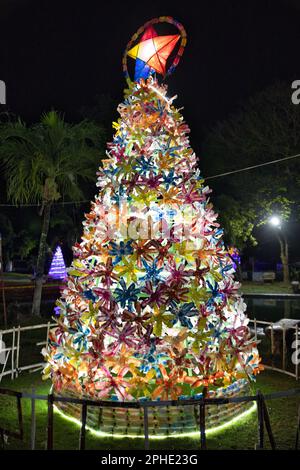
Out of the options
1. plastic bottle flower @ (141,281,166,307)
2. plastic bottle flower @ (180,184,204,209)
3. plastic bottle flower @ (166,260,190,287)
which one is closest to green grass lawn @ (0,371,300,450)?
plastic bottle flower @ (141,281,166,307)

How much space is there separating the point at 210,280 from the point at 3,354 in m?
6.27

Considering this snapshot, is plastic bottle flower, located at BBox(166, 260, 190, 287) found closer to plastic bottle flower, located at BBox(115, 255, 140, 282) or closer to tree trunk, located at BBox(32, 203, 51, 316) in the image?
plastic bottle flower, located at BBox(115, 255, 140, 282)

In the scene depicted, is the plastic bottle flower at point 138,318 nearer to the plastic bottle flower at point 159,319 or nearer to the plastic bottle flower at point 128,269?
the plastic bottle flower at point 159,319

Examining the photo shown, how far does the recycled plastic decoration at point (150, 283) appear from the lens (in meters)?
6.54

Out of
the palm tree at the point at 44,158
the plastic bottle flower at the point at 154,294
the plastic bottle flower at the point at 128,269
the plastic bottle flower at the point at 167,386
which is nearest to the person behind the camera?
the plastic bottle flower at the point at 167,386

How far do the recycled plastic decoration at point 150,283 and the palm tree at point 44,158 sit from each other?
26.0 ft

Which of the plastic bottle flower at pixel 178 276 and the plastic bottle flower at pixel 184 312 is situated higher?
the plastic bottle flower at pixel 178 276

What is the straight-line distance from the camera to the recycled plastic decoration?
6543 mm

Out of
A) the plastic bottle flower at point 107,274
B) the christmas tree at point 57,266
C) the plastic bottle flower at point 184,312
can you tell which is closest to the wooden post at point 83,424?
the plastic bottle flower at point 184,312

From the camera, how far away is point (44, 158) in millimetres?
15250

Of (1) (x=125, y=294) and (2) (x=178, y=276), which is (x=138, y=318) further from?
(2) (x=178, y=276)

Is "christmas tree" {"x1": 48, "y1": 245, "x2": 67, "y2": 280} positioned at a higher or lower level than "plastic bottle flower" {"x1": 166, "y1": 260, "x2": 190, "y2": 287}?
lower

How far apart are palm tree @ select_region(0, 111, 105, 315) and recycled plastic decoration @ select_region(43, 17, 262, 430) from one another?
26.0ft

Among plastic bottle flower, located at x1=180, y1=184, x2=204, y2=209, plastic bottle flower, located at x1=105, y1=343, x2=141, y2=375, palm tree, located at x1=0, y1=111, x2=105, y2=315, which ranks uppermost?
palm tree, located at x1=0, y1=111, x2=105, y2=315
